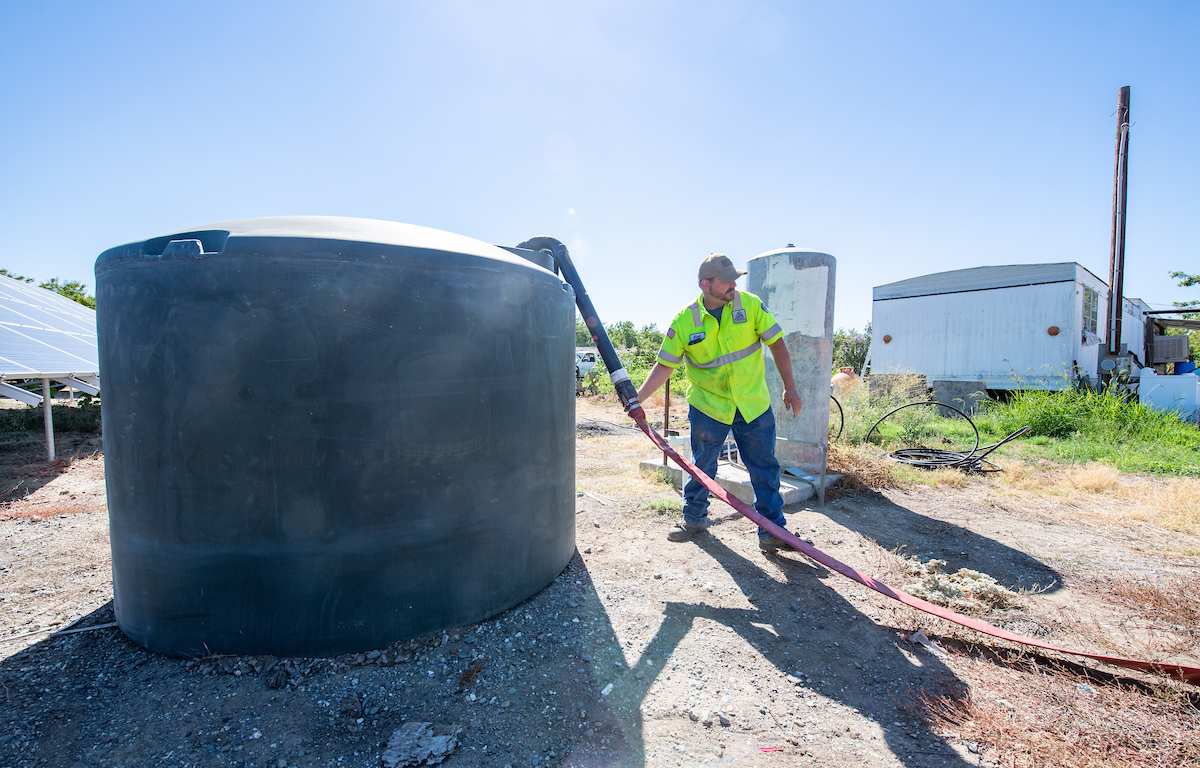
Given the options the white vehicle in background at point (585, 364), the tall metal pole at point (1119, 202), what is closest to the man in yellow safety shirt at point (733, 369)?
the tall metal pole at point (1119, 202)

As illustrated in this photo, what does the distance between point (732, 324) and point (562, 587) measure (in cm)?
180

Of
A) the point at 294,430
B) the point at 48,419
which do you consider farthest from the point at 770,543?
the point at 48,419

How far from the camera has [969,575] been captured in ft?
9.77

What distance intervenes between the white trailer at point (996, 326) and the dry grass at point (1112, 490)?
5.96m

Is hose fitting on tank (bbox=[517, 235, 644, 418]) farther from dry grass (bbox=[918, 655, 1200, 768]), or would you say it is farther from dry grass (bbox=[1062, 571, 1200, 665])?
dry grass (bbox=[1062, 571, 1200, 665])

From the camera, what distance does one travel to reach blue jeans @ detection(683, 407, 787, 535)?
3.25 metres

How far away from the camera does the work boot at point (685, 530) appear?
3508 millimetres

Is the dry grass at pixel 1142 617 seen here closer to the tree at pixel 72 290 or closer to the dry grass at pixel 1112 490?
the dry grass at pixel 1112 490

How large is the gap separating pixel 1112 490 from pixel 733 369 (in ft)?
14.5

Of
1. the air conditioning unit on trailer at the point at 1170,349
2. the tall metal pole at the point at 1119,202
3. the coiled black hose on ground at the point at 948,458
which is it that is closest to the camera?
the coiled black hose on ground at the point at 948,458

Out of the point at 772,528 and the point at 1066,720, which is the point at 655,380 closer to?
the point at 772,528

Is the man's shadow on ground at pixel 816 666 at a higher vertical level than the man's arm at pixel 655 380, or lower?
lower

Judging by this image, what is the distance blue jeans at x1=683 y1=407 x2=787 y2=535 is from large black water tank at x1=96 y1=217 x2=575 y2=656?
164 cm

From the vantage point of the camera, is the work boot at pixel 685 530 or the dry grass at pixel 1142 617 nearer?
the dry grass at pixel 1142 617
